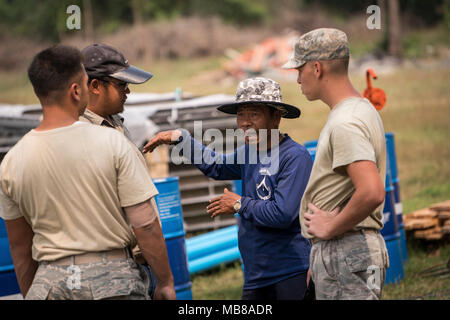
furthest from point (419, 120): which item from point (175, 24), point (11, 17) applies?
point (11, 17)

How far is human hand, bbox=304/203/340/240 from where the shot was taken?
8.86ft

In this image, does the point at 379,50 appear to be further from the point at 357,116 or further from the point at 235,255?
the point at 357,116

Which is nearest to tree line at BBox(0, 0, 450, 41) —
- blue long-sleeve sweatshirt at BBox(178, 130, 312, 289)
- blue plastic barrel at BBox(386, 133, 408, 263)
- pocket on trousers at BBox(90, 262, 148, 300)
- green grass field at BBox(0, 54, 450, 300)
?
green grass field at BBox(0, 54, 450, 300)

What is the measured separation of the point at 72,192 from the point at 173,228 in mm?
2532

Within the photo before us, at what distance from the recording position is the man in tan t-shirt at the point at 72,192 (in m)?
2.54

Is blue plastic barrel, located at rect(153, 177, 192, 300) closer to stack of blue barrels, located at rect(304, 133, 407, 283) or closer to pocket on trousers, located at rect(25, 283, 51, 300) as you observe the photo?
stack of blue barrels, located at rect(304, 133, 407, 283)

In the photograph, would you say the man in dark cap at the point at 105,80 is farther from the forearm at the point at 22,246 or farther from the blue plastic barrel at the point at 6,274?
the blue plastic barrel at the point at 6,274

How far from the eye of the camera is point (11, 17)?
34.7 metres

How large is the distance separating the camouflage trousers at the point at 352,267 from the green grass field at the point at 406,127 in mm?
2918

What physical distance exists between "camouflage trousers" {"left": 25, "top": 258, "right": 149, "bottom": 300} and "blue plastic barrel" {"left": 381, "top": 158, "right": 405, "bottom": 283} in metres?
3.80

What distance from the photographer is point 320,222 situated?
2740mm

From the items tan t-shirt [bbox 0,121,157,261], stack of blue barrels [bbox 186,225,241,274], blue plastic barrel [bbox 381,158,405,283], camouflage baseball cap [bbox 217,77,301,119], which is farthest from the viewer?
stack of blue barrels [bbox 186,225,241,274]

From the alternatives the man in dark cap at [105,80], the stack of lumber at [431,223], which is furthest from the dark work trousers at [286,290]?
the stack of lumber at [431,223]

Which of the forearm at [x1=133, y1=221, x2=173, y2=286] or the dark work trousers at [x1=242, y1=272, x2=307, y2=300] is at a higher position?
the forearm at [x1=133, y1=221, x2=173, y2=286]
